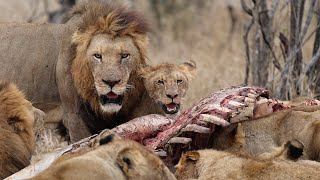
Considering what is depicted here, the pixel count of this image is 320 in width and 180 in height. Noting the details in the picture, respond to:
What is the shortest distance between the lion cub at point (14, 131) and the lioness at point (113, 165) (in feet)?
2.76

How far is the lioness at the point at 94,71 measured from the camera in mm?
5824

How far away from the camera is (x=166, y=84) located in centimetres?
594

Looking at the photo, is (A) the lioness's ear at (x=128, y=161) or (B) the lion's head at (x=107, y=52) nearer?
(A) the lioness's ear at (x=128, y=161)

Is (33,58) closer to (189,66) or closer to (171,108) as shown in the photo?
(189,66)

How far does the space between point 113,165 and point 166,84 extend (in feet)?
6.36

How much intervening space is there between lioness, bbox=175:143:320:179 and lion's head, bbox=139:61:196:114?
118 cm

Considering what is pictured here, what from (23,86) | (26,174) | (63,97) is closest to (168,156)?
(26,174)

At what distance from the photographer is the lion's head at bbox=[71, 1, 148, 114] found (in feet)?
19.0

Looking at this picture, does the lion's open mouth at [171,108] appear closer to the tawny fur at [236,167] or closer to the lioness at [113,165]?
the tawny fur at [236,167]

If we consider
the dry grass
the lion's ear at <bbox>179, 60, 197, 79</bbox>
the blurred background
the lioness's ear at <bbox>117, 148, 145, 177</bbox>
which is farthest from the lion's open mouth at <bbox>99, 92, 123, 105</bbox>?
the dry grass

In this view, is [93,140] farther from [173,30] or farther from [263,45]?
[173,30]

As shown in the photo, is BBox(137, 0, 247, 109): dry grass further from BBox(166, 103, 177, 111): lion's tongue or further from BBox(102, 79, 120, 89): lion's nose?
BBox(102, 79, 120, 89): lion's nose

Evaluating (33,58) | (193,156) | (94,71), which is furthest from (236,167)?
(33,58)

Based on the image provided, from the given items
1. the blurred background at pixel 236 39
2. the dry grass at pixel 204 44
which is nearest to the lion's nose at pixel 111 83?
the blurred background at pixel 236 39
